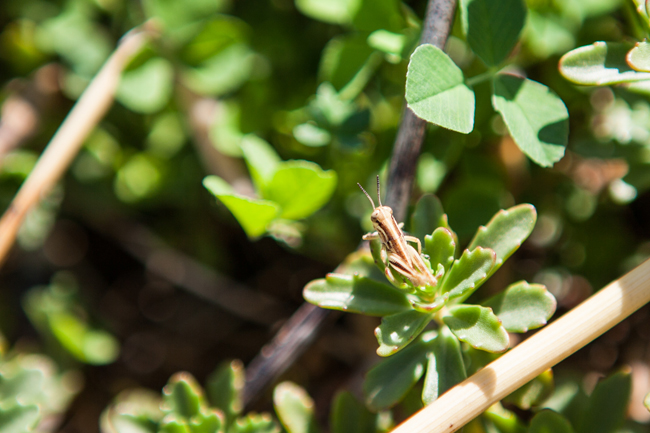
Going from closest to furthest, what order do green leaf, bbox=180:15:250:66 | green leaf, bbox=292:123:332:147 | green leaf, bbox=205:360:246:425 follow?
1. green leaf, bbox=205:360:246:425
2. green leaf, bbox=292:123:332:147
3. green leaf, bbox=180:15:250:66

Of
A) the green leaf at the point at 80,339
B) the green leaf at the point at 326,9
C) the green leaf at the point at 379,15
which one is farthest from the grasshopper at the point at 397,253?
the green leaf at the point at 80,339

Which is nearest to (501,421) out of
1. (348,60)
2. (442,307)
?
(442,307)

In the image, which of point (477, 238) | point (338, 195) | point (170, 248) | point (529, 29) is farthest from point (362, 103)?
point (170, 248)

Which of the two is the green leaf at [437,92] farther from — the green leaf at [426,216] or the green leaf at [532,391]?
the green leaf at [532,391]

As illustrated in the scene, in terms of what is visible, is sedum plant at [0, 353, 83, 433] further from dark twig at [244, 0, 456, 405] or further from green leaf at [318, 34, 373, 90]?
green leaf at [318, 34, 373, 90]

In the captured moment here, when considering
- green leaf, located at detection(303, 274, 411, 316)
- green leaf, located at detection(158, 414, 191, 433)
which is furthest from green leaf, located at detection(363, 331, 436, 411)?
green leaf, located at detection(158, 414, 191, 433)

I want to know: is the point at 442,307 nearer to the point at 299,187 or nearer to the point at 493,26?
the point at 299,187

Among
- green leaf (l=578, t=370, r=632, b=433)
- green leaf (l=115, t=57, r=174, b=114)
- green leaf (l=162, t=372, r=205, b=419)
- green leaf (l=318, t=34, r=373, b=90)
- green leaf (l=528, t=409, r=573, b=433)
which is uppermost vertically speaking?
green leaf (l=318, t=34, r=373, b=90)
